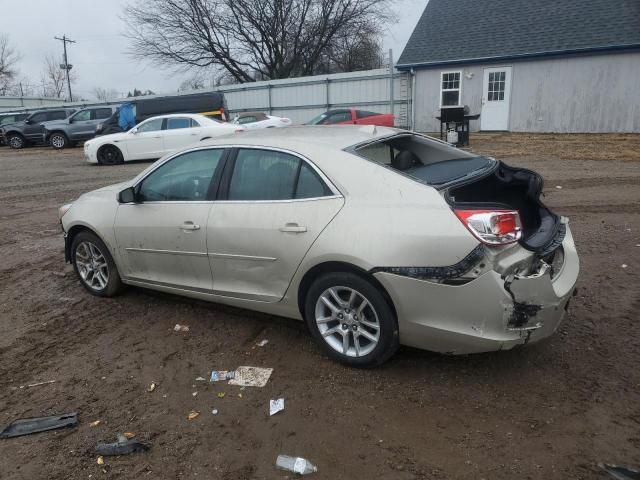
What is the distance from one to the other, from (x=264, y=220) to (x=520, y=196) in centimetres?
188

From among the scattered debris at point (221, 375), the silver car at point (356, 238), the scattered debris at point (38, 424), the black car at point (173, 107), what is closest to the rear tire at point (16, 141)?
the black car at point (173, 107)

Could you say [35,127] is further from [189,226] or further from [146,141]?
[189,226]

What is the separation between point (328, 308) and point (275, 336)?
0.76 m

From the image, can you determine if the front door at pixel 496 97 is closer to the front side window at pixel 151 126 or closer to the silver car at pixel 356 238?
the front side window at pixel 151 126

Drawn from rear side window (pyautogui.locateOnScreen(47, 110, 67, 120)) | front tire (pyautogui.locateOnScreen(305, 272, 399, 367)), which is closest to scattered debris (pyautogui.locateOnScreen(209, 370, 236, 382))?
front tire (pyautogui.locateOnScreen(305, 272, 399, 367))

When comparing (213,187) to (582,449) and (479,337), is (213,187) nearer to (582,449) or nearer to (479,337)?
(479,337)

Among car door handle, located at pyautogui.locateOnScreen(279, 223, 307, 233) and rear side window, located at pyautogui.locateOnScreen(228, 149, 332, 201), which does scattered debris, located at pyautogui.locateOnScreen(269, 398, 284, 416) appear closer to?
car door handle, located at pyautogui.locateOnScreen(279, 223, 307, 233)

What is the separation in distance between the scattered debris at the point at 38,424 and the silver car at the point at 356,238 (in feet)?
4.30

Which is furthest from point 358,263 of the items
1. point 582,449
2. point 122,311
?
point 122,311

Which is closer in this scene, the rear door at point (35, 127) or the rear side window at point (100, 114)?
the rear side window at point (100, 114)

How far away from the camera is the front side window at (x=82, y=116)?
23.2m

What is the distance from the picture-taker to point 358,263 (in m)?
3.06

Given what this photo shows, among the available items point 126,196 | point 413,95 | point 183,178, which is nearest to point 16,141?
point 413,95

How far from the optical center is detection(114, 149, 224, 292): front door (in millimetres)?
3918
